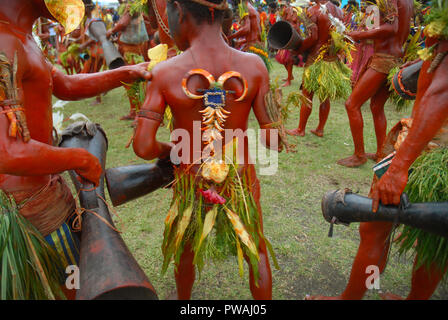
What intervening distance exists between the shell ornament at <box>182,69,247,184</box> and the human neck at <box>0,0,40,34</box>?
2.62 feet

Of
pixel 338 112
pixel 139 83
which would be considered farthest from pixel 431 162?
pixel 338 112

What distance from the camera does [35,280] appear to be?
1543 millimetres

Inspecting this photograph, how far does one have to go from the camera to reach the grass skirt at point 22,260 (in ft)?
4.63

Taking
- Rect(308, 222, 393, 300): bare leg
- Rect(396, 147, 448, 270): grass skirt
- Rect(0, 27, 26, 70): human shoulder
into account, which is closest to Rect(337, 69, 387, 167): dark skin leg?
Rect(396, 147, 448, 270): grass skirt

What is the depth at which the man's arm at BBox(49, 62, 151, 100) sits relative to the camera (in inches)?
80.0

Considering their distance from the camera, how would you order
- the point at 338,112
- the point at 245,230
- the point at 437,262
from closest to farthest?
the point at 245,230
the point at 437,262
the point at 338,112

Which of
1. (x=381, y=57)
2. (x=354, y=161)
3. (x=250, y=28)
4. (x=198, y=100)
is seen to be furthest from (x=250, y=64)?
(x=250, y=28)

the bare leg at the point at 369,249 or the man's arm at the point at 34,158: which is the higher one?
the man's arm at the point at 34,158

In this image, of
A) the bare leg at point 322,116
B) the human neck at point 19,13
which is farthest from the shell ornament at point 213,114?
the bare leg at point 322,116

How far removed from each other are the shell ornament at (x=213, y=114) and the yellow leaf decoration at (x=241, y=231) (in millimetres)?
214

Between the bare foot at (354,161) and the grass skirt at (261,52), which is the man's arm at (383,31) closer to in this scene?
the bare foot at (354,161)

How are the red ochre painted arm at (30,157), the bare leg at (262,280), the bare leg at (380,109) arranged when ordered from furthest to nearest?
1. the bare leg at (380,109)
2. the bare leg at (262,280)
3. the red ochre painted arm at (30,157)
